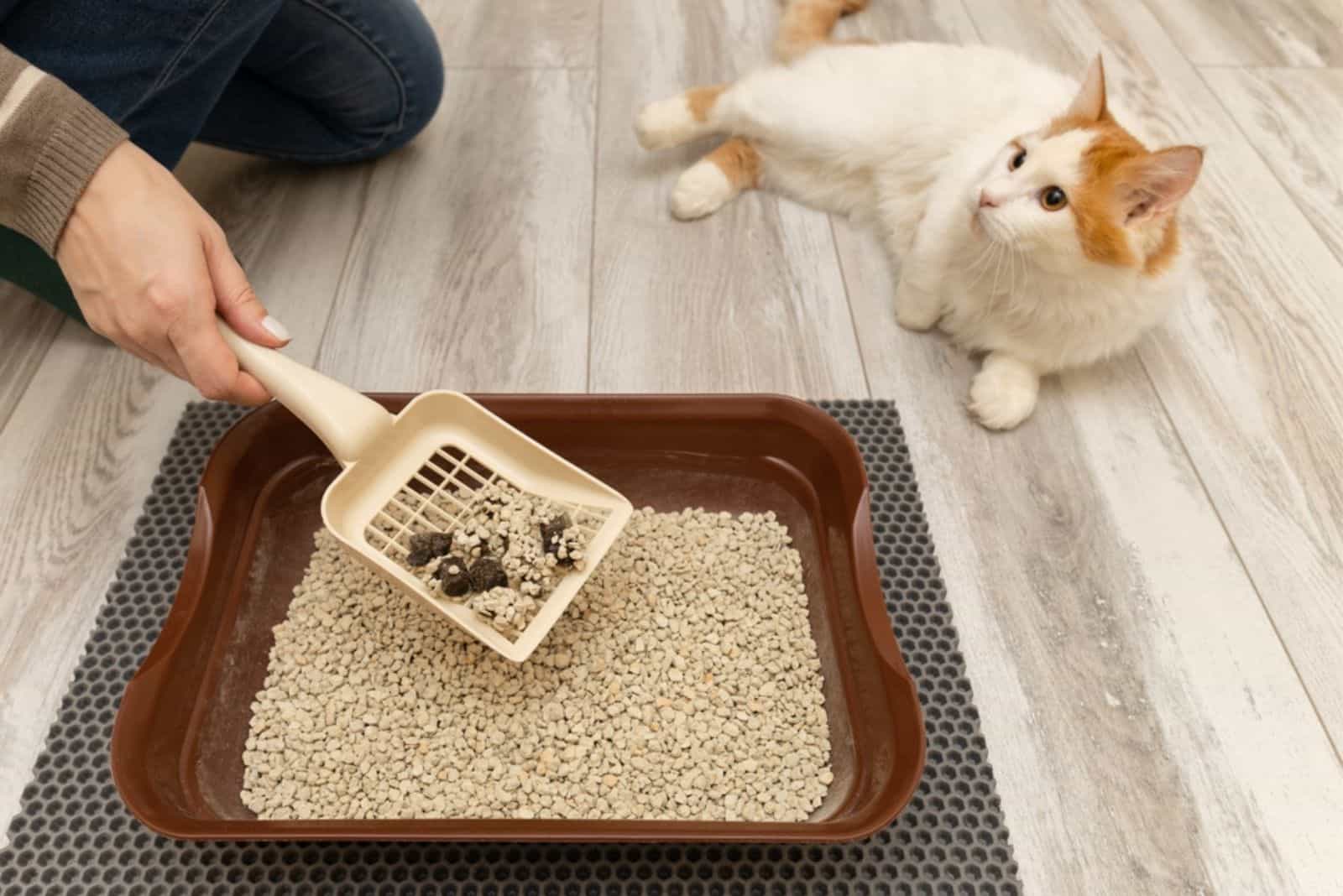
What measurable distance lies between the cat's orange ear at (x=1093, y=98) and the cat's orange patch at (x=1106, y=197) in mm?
13

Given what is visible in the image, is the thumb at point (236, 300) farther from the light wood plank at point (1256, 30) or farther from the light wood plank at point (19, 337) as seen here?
the light wood plank at point (1256, 30)

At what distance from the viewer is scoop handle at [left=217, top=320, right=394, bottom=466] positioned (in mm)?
816

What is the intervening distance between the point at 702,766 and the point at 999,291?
0.69 meters

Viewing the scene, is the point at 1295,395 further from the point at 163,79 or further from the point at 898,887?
the point at 163,79

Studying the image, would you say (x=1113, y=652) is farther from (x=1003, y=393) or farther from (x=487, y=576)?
(x=487, y=576)

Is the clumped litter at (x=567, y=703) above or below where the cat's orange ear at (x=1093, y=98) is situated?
below

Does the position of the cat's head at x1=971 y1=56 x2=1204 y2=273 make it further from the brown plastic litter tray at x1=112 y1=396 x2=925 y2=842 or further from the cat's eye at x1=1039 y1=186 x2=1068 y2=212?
the brown plastic litter tray at x1=112 y1=396 x2=925 y2=842

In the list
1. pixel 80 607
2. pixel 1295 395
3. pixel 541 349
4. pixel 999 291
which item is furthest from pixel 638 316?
pixel 1295 395

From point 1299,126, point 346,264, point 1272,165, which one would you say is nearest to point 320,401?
point 346,264

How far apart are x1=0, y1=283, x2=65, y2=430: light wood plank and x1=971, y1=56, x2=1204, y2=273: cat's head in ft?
4.09

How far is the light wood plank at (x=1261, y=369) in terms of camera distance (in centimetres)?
107

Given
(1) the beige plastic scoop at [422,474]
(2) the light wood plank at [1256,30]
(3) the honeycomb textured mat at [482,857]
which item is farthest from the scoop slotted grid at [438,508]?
(2) the light wood plank at [1256,30]

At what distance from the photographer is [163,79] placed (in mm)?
1039

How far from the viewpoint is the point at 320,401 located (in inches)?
33.7
